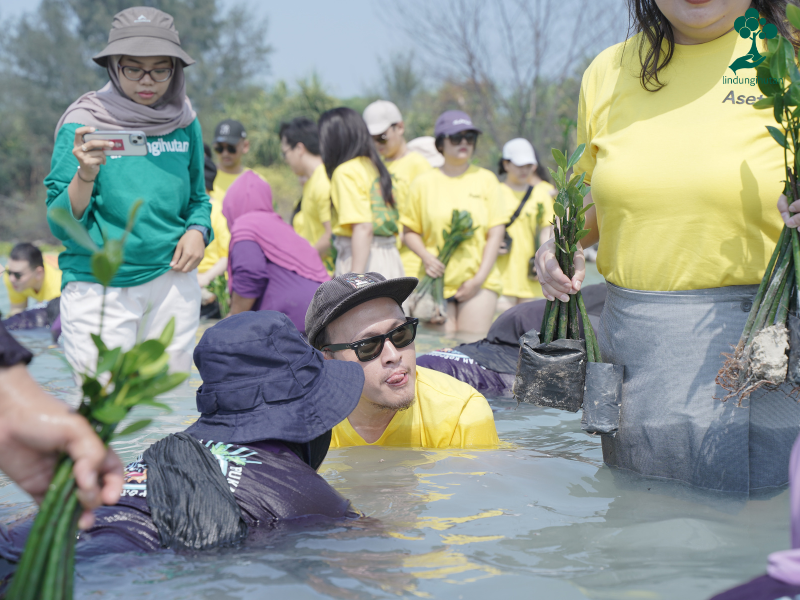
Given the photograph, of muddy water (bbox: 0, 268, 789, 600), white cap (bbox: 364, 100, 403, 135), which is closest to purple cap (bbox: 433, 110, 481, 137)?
white cap (bbox: 364, 100, 403, 135)

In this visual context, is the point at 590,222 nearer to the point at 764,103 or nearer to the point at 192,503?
the point at 764,103

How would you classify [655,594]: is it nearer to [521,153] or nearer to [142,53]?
[142,53]

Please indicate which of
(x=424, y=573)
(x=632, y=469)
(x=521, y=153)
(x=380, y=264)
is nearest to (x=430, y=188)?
(x=380, y=264)

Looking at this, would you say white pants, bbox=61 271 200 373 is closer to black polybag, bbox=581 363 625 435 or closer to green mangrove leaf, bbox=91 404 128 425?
black polybag, bbox=581 363 625 435

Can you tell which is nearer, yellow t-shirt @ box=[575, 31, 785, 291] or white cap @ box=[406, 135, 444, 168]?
yellow t-shirt @ box=[575, 31, 785, 291]

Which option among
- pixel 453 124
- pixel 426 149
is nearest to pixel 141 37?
pixel 453 124

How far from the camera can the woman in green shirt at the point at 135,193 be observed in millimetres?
3943

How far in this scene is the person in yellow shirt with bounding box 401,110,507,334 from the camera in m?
7.03

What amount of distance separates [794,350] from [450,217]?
4.96 meters

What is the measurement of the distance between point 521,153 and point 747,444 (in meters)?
6.57

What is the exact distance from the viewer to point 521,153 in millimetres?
8734

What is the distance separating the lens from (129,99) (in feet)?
13.6

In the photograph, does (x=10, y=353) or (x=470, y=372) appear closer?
(x=10, y=353)

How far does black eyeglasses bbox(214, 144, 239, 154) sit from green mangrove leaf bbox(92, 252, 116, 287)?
7659 millimetres
